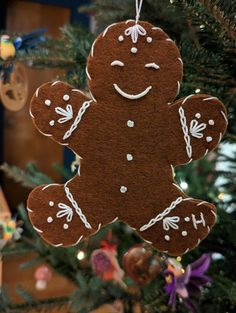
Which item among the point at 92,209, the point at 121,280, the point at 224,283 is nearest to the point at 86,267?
the point at 121,280

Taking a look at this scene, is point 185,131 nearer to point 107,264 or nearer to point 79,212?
point 79,212

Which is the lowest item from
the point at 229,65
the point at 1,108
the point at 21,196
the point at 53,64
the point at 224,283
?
the point at 21,196

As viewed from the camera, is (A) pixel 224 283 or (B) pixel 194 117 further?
(A) pixel 224 283

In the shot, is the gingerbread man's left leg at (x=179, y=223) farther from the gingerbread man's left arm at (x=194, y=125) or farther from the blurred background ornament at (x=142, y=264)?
the blurred background ornament at (x=142, y=264)

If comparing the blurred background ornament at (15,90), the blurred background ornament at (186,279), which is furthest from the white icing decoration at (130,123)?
the blurred background ornament at (15,90)

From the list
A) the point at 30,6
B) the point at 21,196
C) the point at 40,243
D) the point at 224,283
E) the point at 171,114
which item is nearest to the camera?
the point at 171,114

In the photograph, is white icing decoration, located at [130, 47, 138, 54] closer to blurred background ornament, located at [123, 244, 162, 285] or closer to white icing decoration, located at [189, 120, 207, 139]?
white icing decoration, located at [189, 120, 207, 139]

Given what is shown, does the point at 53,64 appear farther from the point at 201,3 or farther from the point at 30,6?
the point at 30,6
